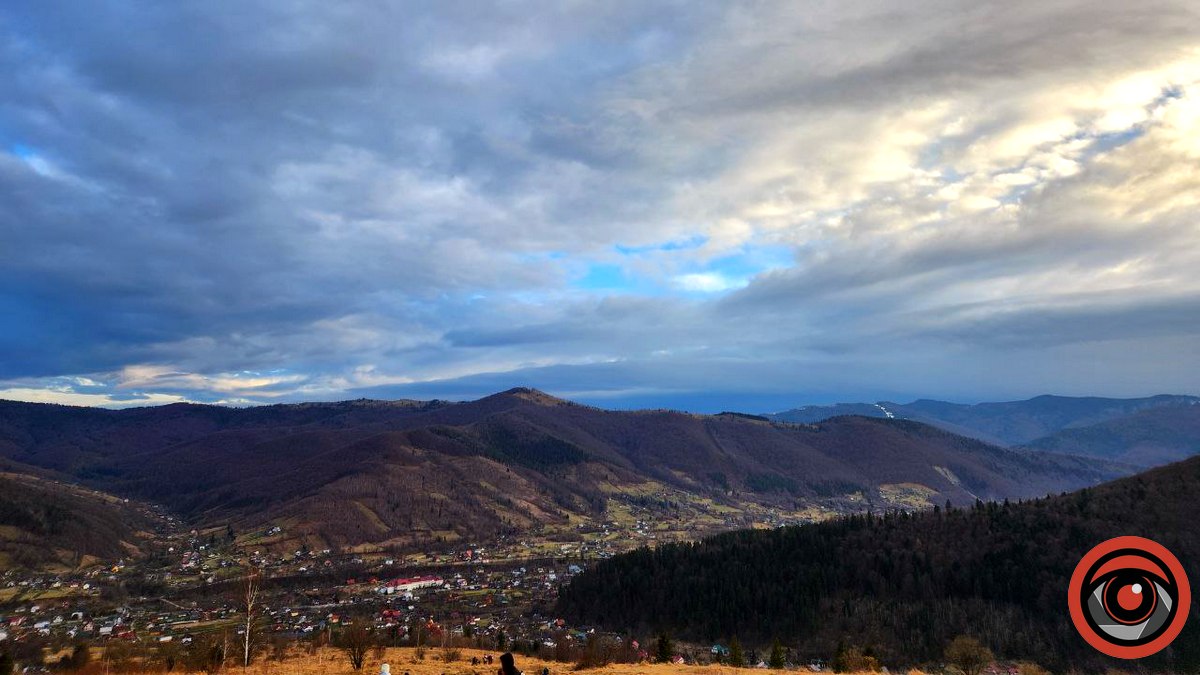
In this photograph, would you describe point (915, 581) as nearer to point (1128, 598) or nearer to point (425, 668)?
point (1128, 598)

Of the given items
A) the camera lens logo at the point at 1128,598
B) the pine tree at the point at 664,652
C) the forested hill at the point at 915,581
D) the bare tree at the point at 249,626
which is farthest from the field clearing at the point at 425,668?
the forested hill at the point at 915,581

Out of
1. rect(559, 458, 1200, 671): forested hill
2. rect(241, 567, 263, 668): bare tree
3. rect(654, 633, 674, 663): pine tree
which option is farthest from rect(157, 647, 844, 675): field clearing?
rect(559, 458, 1200, 671): forested hill

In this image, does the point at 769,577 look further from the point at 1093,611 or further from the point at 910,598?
the point at 1093,611

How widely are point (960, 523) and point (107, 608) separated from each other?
236282 mm

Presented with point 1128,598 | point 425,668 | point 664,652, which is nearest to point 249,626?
point 425,668

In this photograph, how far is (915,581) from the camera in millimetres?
138125

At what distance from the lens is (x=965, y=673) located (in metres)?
49.7

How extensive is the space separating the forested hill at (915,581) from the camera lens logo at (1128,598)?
94891 mm

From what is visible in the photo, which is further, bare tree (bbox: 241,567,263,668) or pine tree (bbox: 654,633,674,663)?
pine tree (bbox: 654,633,674,663)

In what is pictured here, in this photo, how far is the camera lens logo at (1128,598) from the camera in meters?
27.4

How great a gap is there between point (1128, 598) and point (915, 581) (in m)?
126

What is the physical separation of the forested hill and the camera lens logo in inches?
3736

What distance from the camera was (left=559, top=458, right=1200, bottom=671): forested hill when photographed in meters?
A: 116

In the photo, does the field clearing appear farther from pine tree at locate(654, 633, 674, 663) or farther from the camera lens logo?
the camera lens logo
